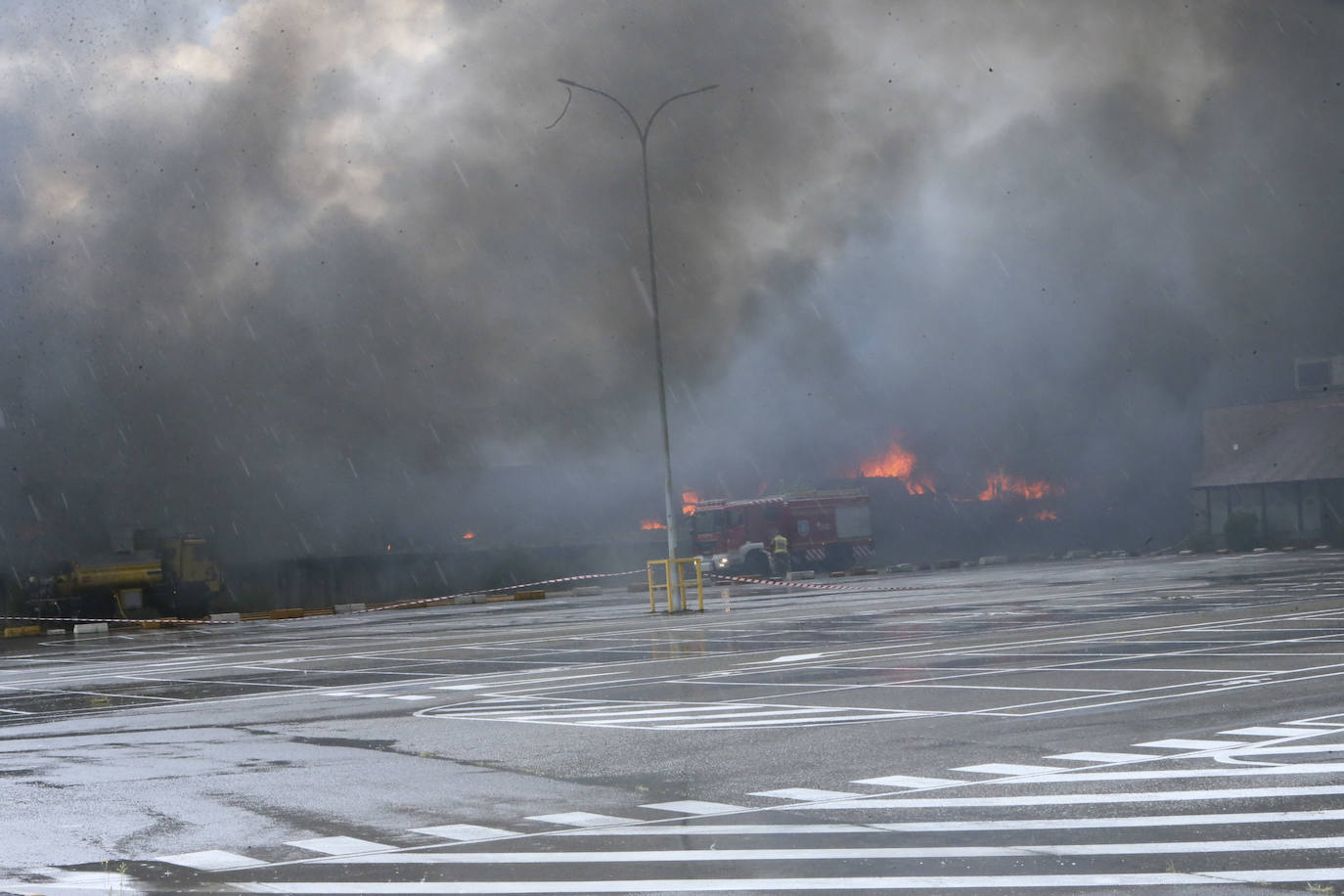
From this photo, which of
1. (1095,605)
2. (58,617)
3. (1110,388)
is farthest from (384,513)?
(1095,605)

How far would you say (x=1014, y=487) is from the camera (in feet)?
182

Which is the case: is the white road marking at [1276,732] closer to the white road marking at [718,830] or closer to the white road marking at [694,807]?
the white road marking at [718,830]

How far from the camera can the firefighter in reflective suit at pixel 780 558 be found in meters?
38.8

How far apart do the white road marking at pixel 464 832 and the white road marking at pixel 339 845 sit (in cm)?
29

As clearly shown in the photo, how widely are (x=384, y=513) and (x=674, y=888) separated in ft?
149

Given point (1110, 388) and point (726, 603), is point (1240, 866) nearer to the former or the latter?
point (726, 603)

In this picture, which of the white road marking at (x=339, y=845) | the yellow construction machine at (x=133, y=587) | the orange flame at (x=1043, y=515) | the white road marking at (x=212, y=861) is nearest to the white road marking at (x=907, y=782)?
the white road marking at (x=339, y=845)

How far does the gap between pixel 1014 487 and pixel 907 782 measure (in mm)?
49851

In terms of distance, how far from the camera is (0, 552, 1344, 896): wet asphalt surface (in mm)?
5469

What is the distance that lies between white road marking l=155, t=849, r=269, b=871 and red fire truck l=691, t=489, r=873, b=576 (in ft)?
121

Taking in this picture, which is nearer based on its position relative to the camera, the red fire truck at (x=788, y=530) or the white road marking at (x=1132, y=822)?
the white road marking at (x=1132, y=822)

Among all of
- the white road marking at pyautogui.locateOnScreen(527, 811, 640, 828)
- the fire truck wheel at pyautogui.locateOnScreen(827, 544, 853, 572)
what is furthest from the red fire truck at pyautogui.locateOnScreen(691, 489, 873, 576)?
the white road marking at pyautogui.locateOnScreen(527, 811, 640, 828)

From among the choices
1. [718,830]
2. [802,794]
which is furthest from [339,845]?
[802,794]

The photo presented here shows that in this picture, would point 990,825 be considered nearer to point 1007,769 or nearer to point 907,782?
point 907,782
